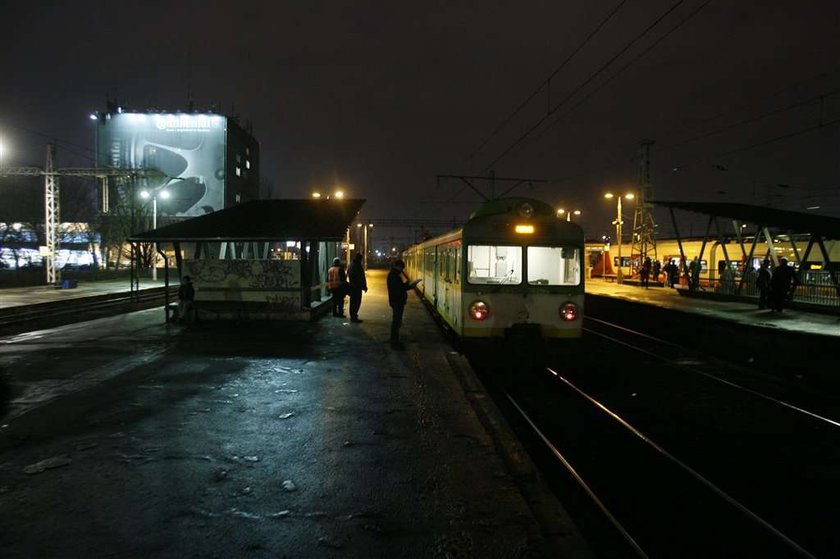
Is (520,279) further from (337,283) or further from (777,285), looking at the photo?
(777,285)

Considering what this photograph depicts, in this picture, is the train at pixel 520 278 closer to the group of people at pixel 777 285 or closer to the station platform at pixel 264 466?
the station platform at pixel 264 466

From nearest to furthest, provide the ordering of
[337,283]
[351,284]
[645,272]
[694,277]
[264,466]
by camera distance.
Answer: [264,466]
[351,284]
[337,283]
[694,277]
[645,272]

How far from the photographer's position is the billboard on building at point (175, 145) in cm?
8194

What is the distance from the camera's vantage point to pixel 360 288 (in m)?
16.1

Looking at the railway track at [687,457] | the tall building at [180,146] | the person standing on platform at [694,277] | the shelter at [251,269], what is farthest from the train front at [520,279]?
the tall building at [180,146]

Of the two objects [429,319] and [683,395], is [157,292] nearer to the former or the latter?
[429,319]

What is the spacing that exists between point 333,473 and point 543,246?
6697 mm

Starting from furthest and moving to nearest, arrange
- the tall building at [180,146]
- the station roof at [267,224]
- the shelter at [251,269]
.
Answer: the tall building at [180,146]
the shelter at [251,269]
the station roof at [267,224]

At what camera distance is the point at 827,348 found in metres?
14.5

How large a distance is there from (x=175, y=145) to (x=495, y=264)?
270ft

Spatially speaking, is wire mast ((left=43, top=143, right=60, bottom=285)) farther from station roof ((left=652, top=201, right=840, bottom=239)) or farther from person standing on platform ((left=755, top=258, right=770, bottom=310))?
person standing on platform ((left=755, top=258, right=770, bottom=310))

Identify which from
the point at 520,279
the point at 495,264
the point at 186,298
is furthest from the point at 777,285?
the point at 186,298

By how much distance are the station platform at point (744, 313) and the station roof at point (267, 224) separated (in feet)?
41.9

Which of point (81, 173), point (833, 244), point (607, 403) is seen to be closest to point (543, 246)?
point (607, 403)
